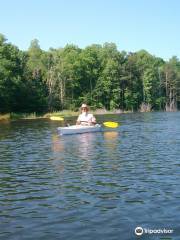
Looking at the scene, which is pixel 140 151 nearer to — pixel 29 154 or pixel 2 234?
pixel 29 154

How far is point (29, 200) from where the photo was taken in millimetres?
12789

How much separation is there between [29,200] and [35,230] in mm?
2790

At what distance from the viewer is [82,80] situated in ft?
347

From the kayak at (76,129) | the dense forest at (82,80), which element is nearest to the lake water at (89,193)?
the kayak at (76,129)

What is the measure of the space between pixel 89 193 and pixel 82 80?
93118 millimetres

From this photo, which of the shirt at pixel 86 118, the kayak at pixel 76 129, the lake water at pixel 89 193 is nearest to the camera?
the lake water at pixel 89 193

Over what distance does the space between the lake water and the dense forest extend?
5000 centimetres

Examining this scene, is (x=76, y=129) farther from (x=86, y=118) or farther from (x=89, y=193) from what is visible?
(x=89, y=193)

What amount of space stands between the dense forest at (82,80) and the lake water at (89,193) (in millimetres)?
50001

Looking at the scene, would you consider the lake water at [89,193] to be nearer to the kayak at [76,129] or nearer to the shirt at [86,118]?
the kayak at [76,129]

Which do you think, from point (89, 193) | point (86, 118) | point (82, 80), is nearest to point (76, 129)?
point (86, 118)

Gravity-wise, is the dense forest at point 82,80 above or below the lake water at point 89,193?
above

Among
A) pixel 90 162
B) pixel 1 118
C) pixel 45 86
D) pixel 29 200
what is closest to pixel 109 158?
pixel 90 162

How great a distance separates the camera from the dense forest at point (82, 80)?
76375 mm
